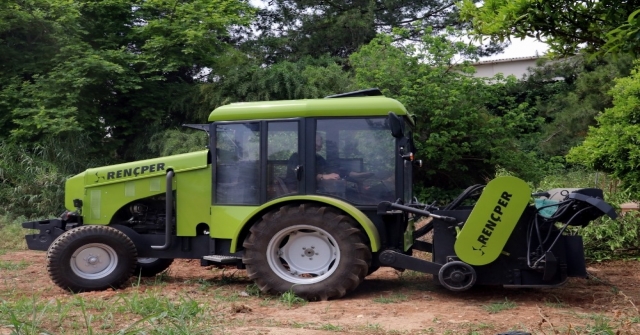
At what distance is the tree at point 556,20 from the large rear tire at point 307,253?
2379mm

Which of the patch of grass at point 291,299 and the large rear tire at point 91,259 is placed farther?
the large rear tire at point 91,259

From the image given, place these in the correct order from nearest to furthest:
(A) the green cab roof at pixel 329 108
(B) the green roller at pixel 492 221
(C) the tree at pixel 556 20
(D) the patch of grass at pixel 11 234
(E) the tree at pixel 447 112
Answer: (C) the tree at pixel 556 20 → (B) the green roller at pixel 492 221 → (A) the green cab roof at pixel 329 108 → (D) the patch of grass at pixel 11 234 → (E) the tree at pixel 447 112

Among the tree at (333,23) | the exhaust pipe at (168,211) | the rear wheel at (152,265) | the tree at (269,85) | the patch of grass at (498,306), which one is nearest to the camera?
the patch of grass at (498,306)

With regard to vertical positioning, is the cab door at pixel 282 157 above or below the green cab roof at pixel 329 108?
below

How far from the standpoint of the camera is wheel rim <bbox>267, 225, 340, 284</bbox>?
286 inches

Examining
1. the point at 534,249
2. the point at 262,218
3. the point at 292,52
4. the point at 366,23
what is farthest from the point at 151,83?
the point at 534,249

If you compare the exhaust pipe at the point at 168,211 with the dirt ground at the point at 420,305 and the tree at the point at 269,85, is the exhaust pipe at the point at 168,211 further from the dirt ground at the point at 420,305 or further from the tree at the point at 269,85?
the tree at the point at 269,85

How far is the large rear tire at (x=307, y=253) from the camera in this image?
709 centimetres

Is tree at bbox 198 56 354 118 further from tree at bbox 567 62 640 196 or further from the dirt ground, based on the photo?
the dirt ground

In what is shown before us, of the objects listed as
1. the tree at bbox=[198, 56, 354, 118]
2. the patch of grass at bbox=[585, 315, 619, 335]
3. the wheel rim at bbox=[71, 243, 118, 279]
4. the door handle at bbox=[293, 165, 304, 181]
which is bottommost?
the patch of grass at bbox=[585, 315, 619, 335]

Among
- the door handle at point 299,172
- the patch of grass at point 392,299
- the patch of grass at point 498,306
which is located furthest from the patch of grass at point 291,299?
the patch of grass at point 498,306

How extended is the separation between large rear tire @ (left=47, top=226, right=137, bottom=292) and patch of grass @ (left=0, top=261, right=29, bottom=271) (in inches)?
88.3

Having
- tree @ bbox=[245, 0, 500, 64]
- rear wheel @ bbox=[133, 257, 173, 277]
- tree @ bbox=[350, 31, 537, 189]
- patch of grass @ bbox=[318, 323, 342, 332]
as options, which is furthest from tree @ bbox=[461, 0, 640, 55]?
tree @ bbox=[245, 0, 500, 64]

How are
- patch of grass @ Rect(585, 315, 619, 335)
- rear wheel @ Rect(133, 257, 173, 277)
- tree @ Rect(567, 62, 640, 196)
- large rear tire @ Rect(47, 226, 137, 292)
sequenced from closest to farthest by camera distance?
patch of grass @ Rect(585, 315, 619, 335) → large rear tire @ Rect(47, 226, 137, 292) → rear wheel @ Rect(133, 257, 173, 277) → tree @ Rect(567, 62, 640, 196)
